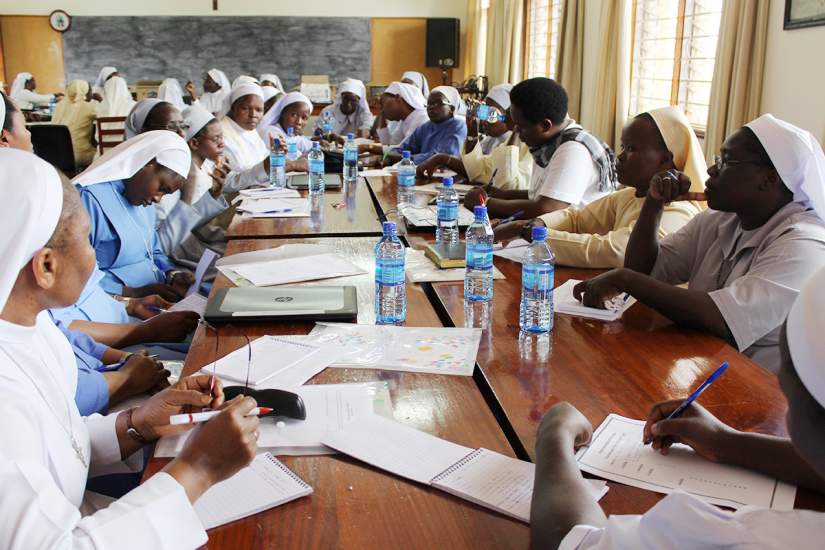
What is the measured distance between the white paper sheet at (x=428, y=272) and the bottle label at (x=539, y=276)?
1.11 ft

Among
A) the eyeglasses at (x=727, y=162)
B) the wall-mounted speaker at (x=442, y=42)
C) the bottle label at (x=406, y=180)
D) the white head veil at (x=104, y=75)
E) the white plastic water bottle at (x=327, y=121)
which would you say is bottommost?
the bottle label at (x=406, y=180)

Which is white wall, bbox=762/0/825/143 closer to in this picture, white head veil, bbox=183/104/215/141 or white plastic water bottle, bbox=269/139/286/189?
white plastic water bottle, bbox=269/139/286/189

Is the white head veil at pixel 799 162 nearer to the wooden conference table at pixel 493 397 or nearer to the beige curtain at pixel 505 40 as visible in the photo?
the wooden conference table at pixel 493 397

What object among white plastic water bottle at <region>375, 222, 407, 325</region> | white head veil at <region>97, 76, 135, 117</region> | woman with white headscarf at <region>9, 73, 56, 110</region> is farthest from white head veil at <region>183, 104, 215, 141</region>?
woman with white headscarf at <region>9, 73, 56, 110</region>

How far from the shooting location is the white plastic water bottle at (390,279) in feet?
5.91

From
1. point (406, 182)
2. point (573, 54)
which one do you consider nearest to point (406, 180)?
point (406, 182)

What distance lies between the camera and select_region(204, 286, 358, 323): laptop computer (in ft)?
5.60

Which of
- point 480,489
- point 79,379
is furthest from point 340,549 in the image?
point 79,379

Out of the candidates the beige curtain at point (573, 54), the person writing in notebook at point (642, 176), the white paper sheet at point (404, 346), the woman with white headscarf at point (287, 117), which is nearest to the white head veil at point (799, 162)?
the person writing in notebook at point (642, 176)

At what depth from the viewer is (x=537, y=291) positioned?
1.78m

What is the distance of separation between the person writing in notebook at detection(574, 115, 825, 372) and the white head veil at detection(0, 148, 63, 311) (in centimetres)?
127

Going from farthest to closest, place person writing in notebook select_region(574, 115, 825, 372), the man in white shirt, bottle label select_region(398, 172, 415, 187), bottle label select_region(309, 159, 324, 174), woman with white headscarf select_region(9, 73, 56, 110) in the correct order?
1. woman with white headscarf select_region(9, 73, 56, 110)
2. bottle label select_region(309, 159, 324, 174)
3. bottle label select_region(398, 172, 415, 187)
4. the man in white shirt
5. person writing in notebook select_region(574, 115, 825, 372)

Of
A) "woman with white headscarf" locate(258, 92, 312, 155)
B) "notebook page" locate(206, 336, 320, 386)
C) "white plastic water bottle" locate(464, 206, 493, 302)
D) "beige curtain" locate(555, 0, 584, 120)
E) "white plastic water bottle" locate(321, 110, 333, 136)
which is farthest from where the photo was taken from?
"white plastic water bottle" locate(321, 110, 333, 136)

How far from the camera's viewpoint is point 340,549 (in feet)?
2.99
